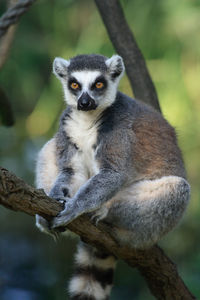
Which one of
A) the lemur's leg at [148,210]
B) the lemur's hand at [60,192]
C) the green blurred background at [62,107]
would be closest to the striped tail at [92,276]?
the lemur's leg at [148,210]

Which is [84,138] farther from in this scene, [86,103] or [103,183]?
[103,183]

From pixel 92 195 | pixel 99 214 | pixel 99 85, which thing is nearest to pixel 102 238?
pixel 99 214

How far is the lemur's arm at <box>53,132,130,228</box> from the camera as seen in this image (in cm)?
374

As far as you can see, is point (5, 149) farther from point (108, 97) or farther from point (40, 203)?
point (40, 203)

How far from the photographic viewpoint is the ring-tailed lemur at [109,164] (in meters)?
4.21

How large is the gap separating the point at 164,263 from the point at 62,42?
15.8ft

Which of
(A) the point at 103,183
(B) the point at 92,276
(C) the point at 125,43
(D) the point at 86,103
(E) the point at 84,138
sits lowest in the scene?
(B) the point at 92,276

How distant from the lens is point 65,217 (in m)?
3.69

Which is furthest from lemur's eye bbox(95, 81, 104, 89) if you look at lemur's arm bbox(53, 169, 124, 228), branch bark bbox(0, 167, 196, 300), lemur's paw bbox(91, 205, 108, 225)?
branch bark bbox(0, 167, 196, 300)

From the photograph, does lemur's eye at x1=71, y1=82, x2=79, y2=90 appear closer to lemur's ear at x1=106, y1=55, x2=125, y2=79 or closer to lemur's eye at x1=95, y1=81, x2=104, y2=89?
lemur's eye at x1=95, y1=81, x2=104, y2=89

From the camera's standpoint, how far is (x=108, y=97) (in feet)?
14.5

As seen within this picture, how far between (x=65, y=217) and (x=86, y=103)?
0.98 m

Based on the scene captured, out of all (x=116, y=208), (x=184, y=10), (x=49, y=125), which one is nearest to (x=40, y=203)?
(x=116, y=208)

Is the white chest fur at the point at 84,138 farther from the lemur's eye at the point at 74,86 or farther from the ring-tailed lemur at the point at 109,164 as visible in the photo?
the lemur's eye at the point at 74,86
